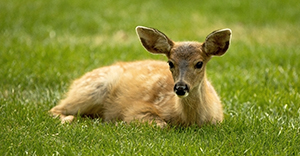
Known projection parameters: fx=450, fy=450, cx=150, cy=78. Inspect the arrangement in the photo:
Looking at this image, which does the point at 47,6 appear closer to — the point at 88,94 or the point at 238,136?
the point at 88,94

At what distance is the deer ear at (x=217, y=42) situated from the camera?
15.7 feet

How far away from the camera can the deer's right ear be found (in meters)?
4.93

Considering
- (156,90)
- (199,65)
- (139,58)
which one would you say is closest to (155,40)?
(199,65)

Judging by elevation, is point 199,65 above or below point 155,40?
below

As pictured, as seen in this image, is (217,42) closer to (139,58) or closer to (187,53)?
(187,53)

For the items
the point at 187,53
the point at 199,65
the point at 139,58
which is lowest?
the point at 139,58

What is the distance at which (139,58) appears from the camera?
834 cm

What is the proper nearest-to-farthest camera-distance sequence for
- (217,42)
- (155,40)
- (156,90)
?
(217,42) → (155,40) → (156,90)

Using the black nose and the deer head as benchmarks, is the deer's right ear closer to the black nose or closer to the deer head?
the deer head

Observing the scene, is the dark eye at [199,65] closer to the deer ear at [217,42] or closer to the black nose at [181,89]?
the deer ear at [217,42]

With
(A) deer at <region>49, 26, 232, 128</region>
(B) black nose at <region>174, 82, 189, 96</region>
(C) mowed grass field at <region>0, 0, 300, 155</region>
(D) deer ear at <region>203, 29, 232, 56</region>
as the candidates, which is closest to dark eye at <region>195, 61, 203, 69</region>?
(A) deer at <region>49, 26, 232, 128</region>

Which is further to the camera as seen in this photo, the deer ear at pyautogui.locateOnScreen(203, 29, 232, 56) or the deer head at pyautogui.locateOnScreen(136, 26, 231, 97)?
the deer ear at pyautogui.locateOnScreen(203, 29, 232, 56)

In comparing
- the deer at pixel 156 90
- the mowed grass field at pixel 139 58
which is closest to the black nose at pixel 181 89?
the deer at pixel 156 90

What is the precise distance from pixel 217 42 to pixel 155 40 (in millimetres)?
687
